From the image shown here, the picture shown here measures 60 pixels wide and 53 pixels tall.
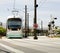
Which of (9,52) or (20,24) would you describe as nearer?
(9,52)

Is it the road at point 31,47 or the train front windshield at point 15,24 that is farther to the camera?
the train front windshield at point 15,24

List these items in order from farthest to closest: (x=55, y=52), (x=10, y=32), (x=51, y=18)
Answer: (x=51, y=18), (x=10, y=32), (x=55, y=52)

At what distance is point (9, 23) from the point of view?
155 ft

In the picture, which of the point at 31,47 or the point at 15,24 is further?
the point at 15,24

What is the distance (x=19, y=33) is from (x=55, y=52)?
91.9 feet

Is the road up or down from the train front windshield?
down

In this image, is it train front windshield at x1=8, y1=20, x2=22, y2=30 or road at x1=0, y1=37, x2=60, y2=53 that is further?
train front windshield at x1=8, y1=20, x2=22, y2=30

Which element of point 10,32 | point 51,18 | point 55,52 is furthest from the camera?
point 51,18

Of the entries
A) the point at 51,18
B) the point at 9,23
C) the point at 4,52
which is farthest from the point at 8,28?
the point at 51,18

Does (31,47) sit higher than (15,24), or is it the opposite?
(15,24)

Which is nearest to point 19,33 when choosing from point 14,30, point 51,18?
point 14,30

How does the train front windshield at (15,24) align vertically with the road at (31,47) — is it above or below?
above

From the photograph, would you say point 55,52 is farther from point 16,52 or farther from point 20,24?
point 20,24

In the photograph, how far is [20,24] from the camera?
46656mm
